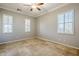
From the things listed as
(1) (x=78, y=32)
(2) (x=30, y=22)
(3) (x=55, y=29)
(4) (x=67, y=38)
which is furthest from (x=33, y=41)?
(1) (x=78, y=32)

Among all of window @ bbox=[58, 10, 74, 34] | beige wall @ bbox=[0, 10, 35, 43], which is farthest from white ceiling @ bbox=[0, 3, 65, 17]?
window @ bbox=[58, 10, 74, 34]

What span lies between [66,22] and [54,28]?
30 centimetres

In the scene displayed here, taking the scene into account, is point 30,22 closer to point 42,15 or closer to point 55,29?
point 42,15

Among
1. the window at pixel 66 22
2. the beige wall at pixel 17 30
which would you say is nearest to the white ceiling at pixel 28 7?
the beige wall at pixel 17 30

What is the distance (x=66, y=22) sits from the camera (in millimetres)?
1517

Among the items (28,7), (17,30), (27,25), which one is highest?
(28,7)

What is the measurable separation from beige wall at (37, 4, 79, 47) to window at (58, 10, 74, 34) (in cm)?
8

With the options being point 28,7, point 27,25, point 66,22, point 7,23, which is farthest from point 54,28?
point 7,23

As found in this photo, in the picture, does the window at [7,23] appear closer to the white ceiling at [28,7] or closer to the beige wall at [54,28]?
the white ceiling at [28,7]

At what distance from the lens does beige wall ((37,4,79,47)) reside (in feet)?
4.78

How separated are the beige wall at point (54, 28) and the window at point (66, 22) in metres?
0.08

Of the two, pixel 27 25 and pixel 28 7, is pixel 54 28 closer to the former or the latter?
pixel 27 25

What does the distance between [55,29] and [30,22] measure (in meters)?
0.59

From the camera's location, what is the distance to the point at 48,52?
5.09 feet
